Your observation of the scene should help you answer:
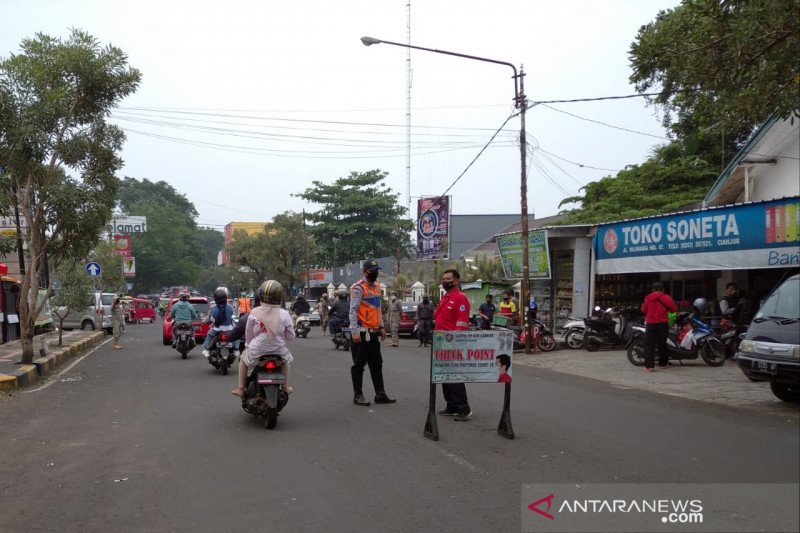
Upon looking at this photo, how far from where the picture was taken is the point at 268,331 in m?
8.11

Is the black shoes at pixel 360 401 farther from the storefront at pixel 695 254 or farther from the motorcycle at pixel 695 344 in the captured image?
the motorcycle at pixel 695 344

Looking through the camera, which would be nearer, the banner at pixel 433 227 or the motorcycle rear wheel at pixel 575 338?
the motorcycle rear wheel at pixel 575 338

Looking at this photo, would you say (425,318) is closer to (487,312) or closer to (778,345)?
(487,312)

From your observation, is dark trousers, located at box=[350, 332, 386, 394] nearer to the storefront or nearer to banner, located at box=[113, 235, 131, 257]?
the storefront

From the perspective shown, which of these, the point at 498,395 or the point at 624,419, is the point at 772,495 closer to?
the point at 624,419

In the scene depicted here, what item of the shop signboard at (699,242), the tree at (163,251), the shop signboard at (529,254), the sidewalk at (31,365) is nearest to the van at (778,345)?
the shop signboard at (699,242)

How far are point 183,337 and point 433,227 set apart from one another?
1628 cm

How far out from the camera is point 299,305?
27.1 m

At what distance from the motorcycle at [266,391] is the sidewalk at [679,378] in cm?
612

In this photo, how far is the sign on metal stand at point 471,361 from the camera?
281 inches

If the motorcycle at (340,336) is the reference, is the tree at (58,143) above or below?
above

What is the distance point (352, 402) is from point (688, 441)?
15.0 ft

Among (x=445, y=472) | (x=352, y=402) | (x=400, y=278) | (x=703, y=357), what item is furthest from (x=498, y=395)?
(x=400, y=278)

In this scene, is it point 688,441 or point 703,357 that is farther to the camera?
point 703,357
